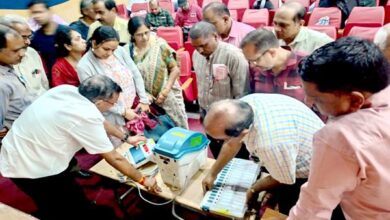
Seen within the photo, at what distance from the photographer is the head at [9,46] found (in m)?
1.97

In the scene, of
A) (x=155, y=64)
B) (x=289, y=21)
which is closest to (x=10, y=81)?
(x=155, y=64)

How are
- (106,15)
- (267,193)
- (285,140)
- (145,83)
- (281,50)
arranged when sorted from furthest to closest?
(106,15) → (145,83) → (281,50) → (267,193) → (285,140)

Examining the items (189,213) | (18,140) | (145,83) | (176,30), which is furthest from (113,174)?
(176,30)

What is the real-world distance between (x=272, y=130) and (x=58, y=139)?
1.02m

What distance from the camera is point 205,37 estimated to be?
1952 mm

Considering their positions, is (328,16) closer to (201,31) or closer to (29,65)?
(201,31)

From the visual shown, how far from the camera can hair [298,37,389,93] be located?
30.1 inches

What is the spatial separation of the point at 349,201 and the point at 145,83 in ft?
5.81

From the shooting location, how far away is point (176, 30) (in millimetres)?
4238

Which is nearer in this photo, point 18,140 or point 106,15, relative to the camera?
point 18,140

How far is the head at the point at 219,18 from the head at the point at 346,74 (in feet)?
5.20

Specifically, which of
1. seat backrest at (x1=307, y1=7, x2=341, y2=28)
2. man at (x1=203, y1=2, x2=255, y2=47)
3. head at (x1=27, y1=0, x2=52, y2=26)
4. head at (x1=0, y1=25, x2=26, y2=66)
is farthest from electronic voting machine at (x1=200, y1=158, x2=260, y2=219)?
seat backrest at (x1=307, y1=7, x2=341, y2=28)

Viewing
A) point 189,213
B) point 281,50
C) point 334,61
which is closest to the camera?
point 334,61

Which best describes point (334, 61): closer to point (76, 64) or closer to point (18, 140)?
point (18, 140)
